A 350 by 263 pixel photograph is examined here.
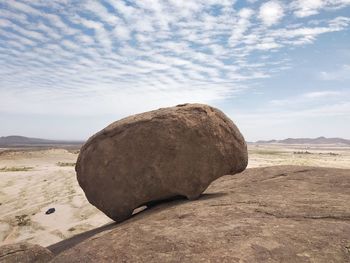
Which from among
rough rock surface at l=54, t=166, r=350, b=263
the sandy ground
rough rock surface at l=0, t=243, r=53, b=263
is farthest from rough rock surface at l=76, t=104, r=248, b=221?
the sandy ground

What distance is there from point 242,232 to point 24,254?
11.7ft

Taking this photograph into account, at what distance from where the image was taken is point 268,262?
4152mm

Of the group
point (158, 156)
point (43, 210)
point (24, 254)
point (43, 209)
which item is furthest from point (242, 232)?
point (43, 209)

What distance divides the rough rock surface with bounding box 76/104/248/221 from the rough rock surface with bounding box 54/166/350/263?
45 centimetres

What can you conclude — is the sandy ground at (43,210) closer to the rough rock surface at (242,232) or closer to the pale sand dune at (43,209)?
the pale sand dune at (43,209)

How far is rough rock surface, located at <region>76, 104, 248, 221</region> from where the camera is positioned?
22.9 ft

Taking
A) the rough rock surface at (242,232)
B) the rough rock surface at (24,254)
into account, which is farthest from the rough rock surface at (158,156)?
the rough rock surface at (24,254)

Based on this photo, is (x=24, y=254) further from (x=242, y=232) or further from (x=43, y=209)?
(x=43, y=209)

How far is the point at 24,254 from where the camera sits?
6.24 metres

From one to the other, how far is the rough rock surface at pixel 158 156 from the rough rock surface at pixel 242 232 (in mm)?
448

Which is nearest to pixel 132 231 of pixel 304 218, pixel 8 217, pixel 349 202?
pixel 304 218

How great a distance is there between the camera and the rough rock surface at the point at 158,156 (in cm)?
697

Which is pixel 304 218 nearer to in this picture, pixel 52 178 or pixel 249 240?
pixel 249 240

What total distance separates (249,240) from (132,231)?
1.72 meters
